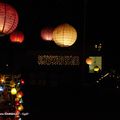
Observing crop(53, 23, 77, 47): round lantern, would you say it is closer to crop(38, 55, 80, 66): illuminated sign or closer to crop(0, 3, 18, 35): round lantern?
crop(0, 3, 18, 35): round lantern

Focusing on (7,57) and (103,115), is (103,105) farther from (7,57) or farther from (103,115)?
(7,57)

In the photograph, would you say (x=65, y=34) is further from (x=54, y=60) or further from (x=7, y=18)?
(x=54, y=60)

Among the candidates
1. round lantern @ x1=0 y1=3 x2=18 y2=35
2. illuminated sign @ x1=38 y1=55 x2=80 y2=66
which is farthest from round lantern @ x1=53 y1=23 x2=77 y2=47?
illuminated sign @ x1=38 y1=55 x2=80 y2=66

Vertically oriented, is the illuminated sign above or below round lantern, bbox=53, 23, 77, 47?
below

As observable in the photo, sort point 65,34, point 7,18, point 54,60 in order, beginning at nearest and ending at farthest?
point 7,18, point 65,34, point 54,60

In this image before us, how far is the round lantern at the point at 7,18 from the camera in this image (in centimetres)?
512

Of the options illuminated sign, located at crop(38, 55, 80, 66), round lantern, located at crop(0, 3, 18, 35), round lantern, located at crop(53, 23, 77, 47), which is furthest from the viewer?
illuminated sign, located at crop(38, 55, 80, 66)

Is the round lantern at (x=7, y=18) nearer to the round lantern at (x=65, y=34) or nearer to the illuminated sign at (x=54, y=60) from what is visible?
the round lantern at (x=65, y=34)

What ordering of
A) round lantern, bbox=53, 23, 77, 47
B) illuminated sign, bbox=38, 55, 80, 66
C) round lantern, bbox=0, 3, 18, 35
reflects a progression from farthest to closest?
illuminated sign, bbox=38, 55, 80, 66
round lantern, bbox=53, 23, 77, 47
round lantern, bbox=0, 3, 18, 35

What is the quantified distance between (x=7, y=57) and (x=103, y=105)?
6.90 meters

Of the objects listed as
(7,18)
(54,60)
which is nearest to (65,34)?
(7,18)

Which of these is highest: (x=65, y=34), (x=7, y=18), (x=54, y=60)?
(x=7, y=18)

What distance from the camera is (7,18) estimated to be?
17.3 ft

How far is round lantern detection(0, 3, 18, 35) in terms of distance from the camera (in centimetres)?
512
